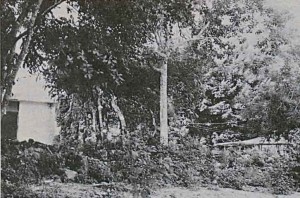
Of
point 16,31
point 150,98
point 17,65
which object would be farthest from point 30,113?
point 150,98

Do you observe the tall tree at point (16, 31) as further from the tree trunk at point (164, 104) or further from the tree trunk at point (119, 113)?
the tree trunk at point (164, 104)

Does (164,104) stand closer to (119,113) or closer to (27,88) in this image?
(119,113)

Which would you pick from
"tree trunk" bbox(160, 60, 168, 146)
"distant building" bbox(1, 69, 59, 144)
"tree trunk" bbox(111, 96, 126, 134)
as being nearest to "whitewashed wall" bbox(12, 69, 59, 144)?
"distant building" bbox(1, 69, 59, 144)

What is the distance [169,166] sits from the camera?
1.85 meters

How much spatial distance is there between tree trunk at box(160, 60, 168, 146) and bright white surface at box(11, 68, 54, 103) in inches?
16.5

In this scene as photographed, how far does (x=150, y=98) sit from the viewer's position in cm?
187

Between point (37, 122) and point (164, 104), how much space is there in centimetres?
47

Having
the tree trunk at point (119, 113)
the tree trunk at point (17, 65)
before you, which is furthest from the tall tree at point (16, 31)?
the tree trunk at point (119, 113)

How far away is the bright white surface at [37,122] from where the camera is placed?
1.73m

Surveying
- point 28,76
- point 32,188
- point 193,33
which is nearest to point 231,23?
point 193,33

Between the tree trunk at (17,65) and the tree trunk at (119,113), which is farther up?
the tree trunk at (17,65)

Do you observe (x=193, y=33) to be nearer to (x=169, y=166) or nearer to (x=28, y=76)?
(x=169, y=166)

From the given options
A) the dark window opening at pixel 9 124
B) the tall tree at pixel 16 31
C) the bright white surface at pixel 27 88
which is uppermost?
the tall tree at pixel 16 31

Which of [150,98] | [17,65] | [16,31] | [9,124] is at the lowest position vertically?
[9,124]
